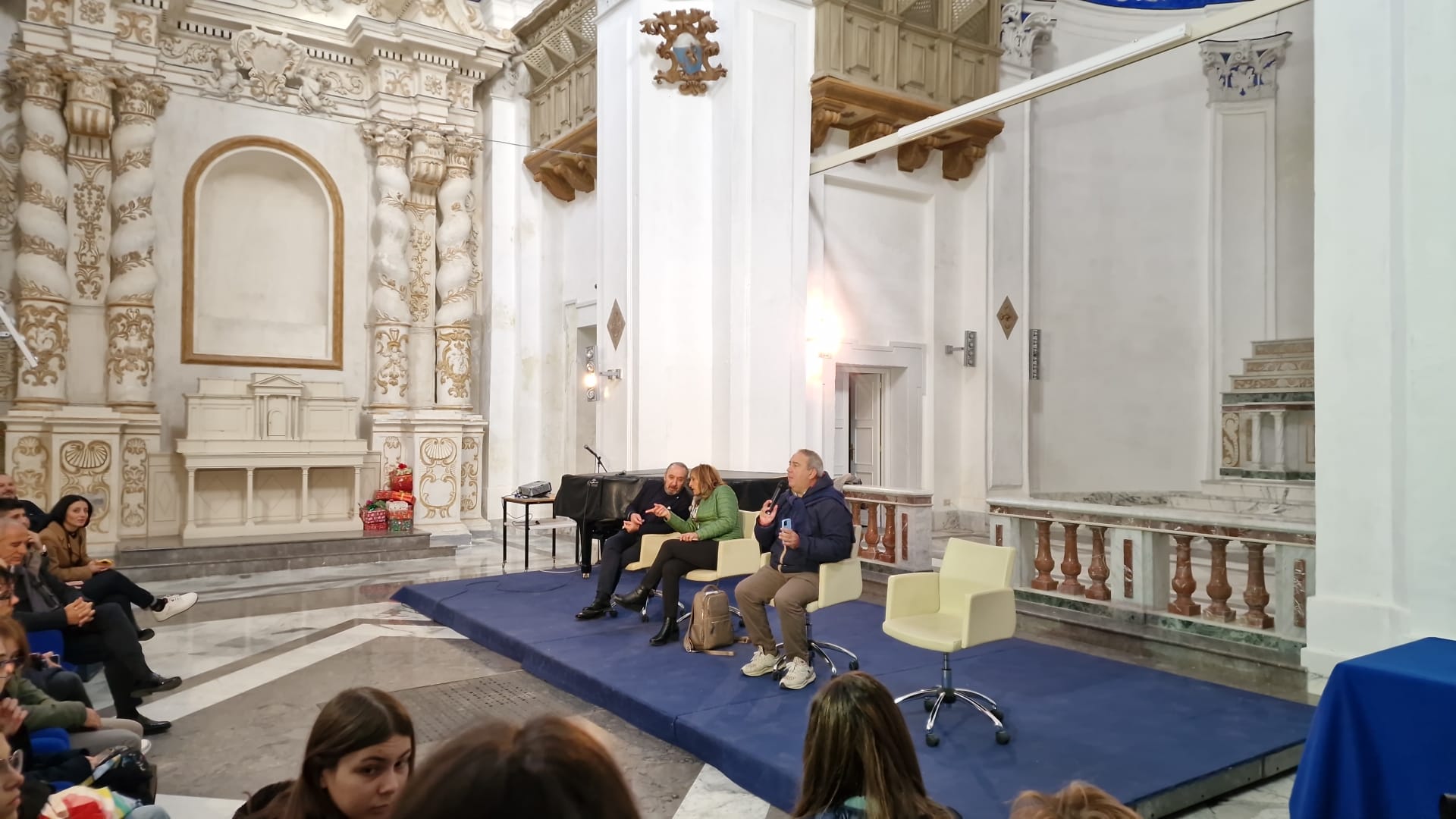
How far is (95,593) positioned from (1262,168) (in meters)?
12.7

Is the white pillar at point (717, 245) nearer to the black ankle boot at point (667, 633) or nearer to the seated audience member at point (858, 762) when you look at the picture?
the black ankle boot at point (667, 633)

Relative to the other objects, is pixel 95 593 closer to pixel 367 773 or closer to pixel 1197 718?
pixel 367 773

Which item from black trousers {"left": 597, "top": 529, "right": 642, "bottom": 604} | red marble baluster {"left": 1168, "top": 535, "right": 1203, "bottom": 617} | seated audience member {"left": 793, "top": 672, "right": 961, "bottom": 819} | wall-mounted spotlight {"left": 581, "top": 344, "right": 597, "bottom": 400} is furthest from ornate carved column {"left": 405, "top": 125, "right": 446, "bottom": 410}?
seated audience member {"left": 793, "top": 672, "right": 961, "bottom": 819}

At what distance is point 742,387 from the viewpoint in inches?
384

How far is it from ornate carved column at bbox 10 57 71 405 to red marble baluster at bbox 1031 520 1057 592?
9338 millimetres

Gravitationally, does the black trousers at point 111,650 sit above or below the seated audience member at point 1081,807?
below

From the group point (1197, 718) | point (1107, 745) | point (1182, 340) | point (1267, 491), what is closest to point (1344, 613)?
point (1197, 718)

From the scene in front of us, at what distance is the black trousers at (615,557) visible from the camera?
683cm

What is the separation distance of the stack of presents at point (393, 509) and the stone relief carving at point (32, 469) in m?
2.99

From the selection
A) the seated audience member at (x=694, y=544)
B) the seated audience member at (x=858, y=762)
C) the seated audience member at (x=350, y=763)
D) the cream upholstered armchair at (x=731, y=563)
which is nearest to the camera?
the seated audience member at (x=350, y=763)

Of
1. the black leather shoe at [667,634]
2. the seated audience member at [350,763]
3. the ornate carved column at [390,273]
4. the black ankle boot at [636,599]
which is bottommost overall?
the black leather shoe at [667,634]

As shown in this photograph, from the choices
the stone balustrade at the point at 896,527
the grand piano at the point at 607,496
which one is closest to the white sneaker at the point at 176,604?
the grand piano at the point at 607,496

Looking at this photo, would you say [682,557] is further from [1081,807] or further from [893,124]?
[893,124]

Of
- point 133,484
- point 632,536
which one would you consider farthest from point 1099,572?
point 133,484
